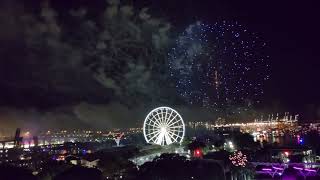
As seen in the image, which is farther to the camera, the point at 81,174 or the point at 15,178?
the point at 81,174

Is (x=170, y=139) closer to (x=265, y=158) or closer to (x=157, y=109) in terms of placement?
(x=157, y=109)

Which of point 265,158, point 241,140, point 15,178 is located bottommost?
point 15,178

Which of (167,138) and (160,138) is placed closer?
(160,138)

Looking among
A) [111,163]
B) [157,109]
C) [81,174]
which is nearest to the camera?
[81,174]

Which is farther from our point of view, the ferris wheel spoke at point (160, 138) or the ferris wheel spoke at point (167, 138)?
the ferris wheel spoke at point (167, 138)

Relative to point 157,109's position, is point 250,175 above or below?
below

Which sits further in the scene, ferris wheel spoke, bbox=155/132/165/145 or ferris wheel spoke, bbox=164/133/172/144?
ferris wheel spoke, bbox=164/133/172/144

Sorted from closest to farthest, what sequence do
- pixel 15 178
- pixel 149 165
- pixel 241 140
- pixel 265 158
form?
pixel 15 178
pixel 149 165
pixel 265 158
pixel 241 140

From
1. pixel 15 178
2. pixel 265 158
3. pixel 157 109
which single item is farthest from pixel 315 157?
pixel 15 178
